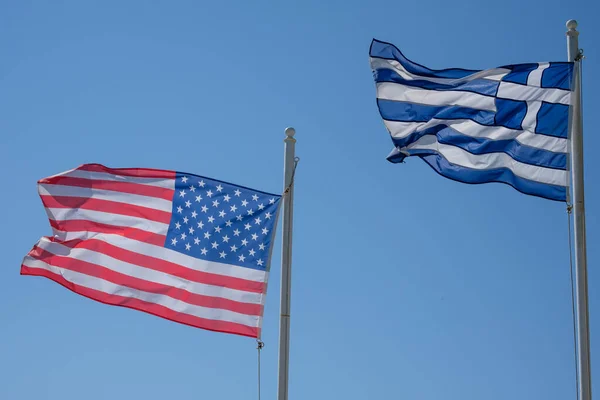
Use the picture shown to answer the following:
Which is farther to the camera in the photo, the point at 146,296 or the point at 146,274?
the point at 146,274

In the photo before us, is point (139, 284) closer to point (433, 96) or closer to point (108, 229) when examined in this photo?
point (108, 229)

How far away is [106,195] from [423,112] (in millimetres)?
6462

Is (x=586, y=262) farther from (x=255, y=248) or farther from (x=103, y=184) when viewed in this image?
(x=103, y=184)

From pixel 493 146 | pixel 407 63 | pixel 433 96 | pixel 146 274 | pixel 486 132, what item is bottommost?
pixel 146 274

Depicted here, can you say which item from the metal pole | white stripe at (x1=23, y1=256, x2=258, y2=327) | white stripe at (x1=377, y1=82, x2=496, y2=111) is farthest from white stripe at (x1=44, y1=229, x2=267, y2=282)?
white stripe at (x1=377, y1=82, x2=496, y2=111)

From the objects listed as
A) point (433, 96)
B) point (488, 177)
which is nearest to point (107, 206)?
point (433, 96)

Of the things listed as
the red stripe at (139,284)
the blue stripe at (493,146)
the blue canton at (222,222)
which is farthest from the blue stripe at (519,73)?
the red stripe at (139,284)

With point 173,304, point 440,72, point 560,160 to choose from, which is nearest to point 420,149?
point 440,72

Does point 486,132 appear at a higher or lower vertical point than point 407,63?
lower

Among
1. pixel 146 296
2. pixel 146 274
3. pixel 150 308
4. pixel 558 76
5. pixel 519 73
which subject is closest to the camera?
pixel 558 76

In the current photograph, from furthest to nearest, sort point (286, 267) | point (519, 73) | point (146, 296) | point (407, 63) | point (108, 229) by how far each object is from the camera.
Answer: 1. point (108, 229)
2. point (407, 63)
3. point (146, 296)
4. point (519, 73)
5. point (286, 267)

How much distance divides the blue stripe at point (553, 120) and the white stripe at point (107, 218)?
7346mm

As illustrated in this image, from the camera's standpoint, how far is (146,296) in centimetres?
1955

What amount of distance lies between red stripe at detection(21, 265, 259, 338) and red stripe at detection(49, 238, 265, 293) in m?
0.69
